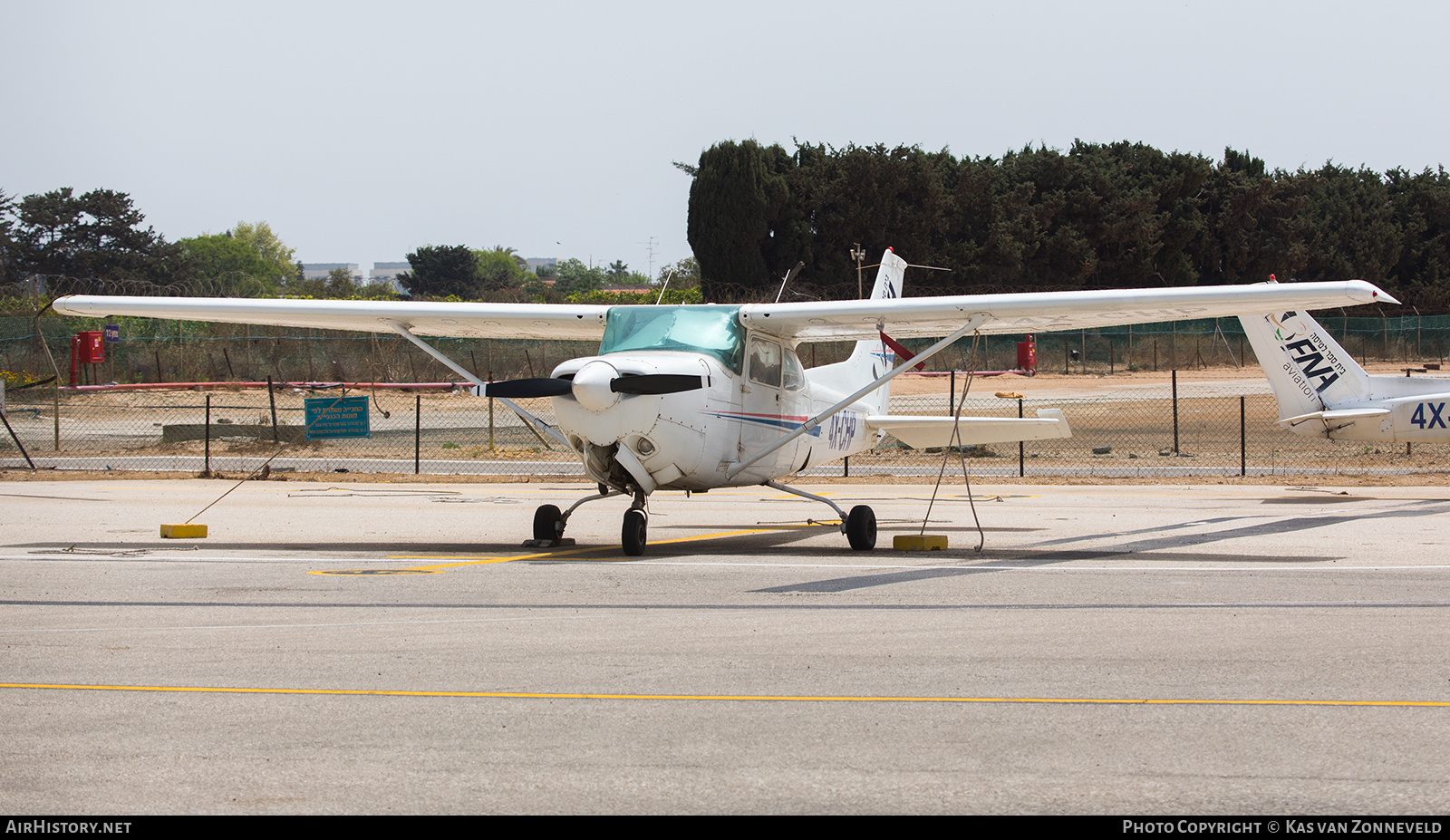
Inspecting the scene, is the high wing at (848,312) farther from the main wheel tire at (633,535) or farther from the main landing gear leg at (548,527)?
the main wheel tire at (633,535)

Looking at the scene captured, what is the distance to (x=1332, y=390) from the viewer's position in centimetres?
1738

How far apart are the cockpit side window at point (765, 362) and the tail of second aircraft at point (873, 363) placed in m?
2.01

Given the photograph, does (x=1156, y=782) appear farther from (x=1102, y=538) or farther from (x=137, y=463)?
(x=137, y=463)

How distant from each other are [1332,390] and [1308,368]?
18.0 inches

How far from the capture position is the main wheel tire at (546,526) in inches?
472

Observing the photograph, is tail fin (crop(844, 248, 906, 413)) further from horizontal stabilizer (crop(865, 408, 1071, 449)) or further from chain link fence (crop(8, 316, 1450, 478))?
chain link fence (crop(8, 316, 1450, 478))

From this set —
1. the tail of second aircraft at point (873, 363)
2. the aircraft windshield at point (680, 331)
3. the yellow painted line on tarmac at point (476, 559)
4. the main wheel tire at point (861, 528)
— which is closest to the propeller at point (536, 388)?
the aircraft windshield at point (680, 331)

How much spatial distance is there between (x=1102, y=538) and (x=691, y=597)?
5.81m

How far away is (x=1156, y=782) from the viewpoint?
441cm

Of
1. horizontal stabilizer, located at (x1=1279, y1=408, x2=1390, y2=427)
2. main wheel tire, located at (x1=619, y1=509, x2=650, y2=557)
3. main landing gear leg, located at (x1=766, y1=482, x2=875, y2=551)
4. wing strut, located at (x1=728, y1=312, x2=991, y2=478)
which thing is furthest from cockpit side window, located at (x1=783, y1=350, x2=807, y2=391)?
horizontal stabilizer, located at (x1=1279, y1=408, x2=1390, y2=427)

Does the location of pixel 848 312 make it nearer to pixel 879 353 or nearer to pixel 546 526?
pixel 546 526

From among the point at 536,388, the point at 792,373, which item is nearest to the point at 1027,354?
the point at 792,373

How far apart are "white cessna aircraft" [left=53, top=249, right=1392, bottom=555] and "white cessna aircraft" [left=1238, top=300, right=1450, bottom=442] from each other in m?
4.87
